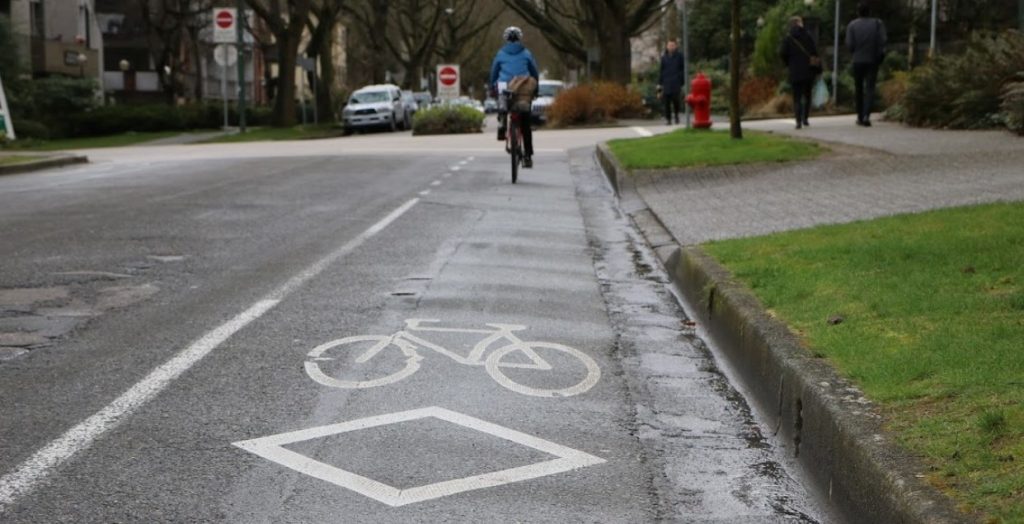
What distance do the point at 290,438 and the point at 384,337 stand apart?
2.25 meters

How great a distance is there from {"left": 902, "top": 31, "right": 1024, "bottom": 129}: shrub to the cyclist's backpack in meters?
6.36

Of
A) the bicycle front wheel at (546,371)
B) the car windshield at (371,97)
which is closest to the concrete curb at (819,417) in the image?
the bicycle front wheel at (546,371)

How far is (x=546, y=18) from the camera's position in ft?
174

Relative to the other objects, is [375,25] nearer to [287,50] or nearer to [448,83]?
[448,83]

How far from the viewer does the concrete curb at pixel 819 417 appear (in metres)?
4.49

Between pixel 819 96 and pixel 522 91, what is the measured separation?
20005 millimetres

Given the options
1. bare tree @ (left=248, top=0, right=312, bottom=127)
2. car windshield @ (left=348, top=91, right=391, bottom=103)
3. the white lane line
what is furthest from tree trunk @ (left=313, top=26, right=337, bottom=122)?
the white lane line

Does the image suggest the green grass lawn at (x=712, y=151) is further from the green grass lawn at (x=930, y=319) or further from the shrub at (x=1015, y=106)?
the green grass lawn at (x=930, y=319)

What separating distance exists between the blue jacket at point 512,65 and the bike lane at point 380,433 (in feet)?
32.9

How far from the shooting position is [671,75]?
35.1m

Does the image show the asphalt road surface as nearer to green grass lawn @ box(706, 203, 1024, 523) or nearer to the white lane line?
the white lane line

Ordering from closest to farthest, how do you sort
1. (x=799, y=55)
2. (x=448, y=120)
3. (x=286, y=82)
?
(x=799, y=55), (x=448, y=120), (x=286, y=82)

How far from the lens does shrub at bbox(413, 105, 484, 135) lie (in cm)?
4256

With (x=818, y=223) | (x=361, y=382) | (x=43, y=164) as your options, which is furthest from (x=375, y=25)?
(x=361, y=382)
